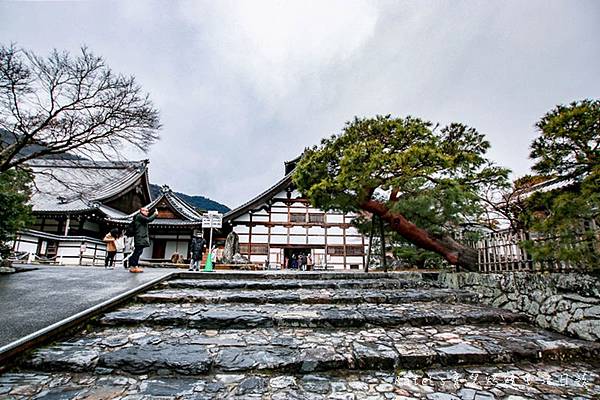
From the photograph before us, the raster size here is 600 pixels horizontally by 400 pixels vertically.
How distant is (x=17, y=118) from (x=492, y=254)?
9372mm

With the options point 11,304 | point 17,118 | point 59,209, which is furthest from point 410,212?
point 59,209

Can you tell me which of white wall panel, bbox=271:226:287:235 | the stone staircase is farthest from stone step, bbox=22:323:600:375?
white wall panel, bbox=271:226:287:235

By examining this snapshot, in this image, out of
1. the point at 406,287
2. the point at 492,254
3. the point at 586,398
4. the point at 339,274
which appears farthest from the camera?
the point at 339,274

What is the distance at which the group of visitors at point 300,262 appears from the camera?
16312mm

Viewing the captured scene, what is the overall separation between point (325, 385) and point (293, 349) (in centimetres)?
56

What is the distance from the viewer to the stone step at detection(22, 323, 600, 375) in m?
2.45

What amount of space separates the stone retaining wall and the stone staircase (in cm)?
20

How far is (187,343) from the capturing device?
2879 millimetres

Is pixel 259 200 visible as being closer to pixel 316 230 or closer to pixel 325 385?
pixel 316 230

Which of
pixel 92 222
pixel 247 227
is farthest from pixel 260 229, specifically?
pixel 92 222

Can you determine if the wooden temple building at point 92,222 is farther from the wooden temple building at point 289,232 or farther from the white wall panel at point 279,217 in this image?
the white wall panel at point 279,217

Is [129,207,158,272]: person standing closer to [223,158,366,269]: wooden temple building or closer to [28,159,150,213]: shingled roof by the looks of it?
[28,159,150,213]: shingled roof

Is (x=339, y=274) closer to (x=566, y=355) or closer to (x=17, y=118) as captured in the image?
(x=566, y=355)

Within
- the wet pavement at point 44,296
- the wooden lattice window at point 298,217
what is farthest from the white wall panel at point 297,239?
the wet pavement at point 44,296
